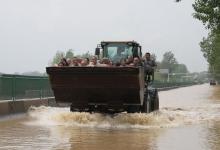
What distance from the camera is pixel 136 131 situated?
49.0ft

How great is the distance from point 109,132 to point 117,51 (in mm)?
5194

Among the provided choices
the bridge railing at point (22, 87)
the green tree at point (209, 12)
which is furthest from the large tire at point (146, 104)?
the green tree at point (209, 12)

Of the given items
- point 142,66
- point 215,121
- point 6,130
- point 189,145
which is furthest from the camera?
point 215,121

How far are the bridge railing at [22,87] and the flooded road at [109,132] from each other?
1.16 m

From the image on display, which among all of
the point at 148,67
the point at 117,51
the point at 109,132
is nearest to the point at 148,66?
the point at 148,67

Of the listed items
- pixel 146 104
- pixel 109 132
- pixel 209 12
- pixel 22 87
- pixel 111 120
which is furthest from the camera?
pixel 209 12

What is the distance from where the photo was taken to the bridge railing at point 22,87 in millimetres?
20875

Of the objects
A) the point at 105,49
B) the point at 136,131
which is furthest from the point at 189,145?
the point at 105,49

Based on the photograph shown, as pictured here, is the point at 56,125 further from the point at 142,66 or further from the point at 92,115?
the point at 142,66

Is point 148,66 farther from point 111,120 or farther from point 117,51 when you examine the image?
point 111,120

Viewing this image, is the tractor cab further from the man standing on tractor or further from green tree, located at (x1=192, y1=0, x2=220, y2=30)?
green tree, located at (x1=192, y1=0, x2=220, y2=30)

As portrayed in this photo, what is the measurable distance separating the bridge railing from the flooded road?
116cm

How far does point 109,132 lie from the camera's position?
1466 centimetres

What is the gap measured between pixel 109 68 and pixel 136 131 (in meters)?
2.22
